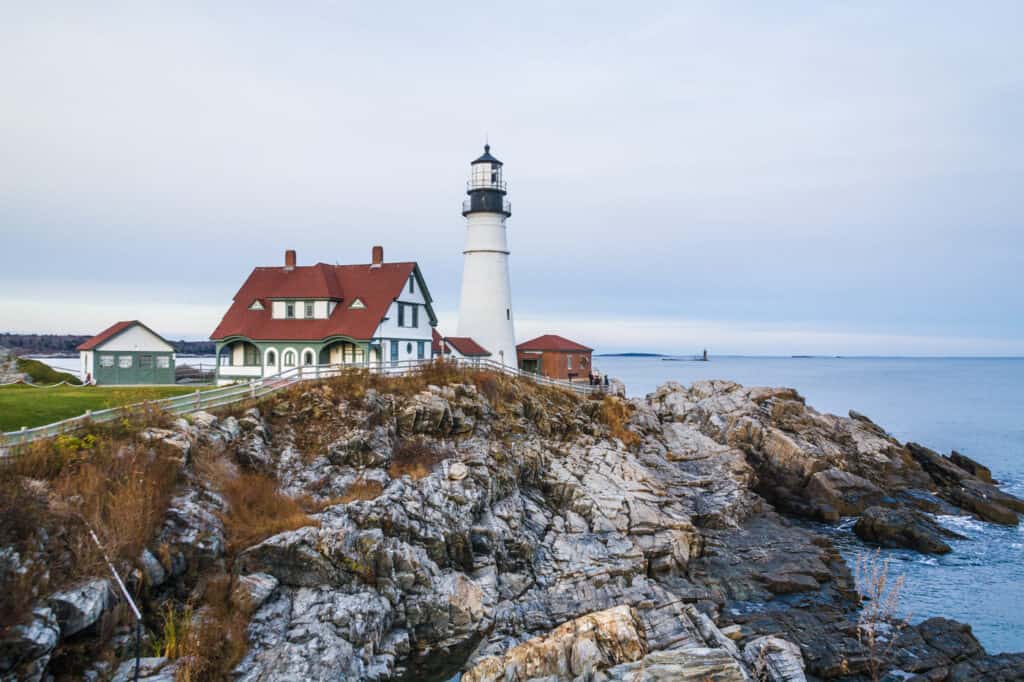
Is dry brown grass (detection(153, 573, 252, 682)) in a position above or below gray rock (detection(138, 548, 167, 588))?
below

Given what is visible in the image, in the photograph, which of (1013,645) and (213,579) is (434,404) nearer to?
(213,579)

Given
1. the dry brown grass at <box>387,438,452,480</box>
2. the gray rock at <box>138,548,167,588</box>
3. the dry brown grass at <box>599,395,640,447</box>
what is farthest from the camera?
the dry brown grass at <box>599,395,640,447</box>

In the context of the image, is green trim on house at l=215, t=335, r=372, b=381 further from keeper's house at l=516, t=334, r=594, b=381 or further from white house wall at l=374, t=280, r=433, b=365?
keeper's house at l=516, t=334, r=594, b=381

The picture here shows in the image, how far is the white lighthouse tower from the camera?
40.2 meters

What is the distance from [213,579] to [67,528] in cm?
322

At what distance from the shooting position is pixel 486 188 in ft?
131

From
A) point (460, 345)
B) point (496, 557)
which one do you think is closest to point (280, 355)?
point (460, 345)

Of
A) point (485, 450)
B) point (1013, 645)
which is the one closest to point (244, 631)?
point (485, 450)

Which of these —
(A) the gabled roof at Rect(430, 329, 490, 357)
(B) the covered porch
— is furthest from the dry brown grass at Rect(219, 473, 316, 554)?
(A) the gabled roof at Rect(430, 329, 490, 357)

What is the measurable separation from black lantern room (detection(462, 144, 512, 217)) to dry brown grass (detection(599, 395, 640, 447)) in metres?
13.6

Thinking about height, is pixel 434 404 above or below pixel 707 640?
above

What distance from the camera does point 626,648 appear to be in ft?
45.4

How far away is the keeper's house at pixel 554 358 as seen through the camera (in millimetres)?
46375

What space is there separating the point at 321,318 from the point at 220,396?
490 inches
